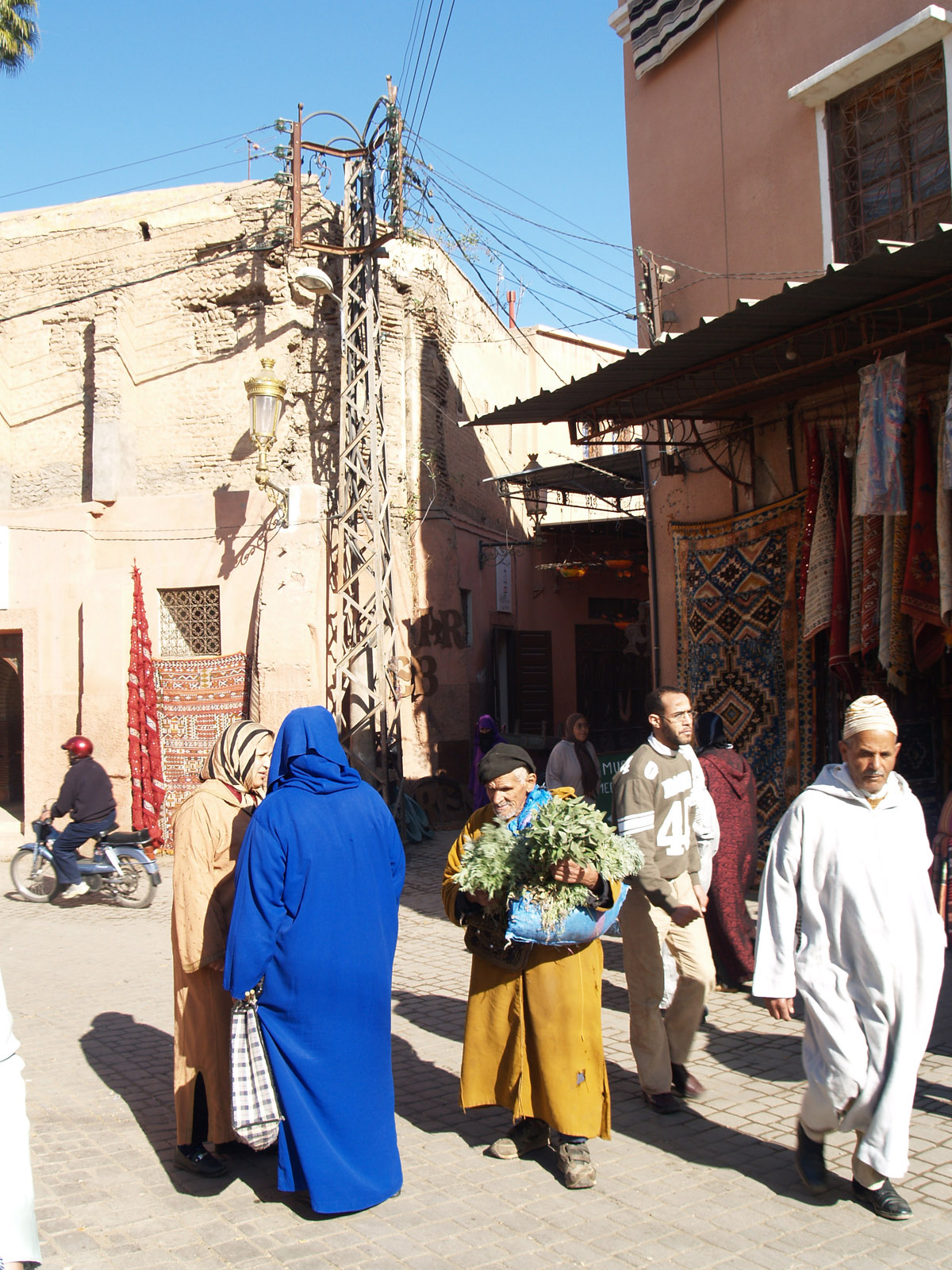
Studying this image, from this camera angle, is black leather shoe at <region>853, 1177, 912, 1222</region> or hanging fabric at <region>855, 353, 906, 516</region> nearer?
black leather shoe at <region>853, 1177, 912, 1222</region>

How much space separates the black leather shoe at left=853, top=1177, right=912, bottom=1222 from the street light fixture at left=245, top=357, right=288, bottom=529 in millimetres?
10654

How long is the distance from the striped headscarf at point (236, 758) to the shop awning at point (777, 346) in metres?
3.76

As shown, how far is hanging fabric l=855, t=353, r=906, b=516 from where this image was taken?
6578 millimetres

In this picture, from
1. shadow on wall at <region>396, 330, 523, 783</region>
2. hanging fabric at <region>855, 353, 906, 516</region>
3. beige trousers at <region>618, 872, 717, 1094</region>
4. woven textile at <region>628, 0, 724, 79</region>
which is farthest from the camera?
shadow on wall at <region>396, 330, 523, 783</region>

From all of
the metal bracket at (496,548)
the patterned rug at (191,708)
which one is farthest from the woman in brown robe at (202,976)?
the metal bracket at (496,548)

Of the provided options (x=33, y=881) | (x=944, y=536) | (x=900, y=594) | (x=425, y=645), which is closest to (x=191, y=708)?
(x=425, y=645)

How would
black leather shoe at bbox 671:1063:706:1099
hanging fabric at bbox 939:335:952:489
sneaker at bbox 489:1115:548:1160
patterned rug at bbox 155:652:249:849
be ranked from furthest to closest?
1. patterned rug at bbox 155:652:249:849
2. hanging fabric at bbox 939:335:952:489
3. black leather shoe at bbox 671:1063:706:1099
4. sneaker at bbox 489:1115:548:1160

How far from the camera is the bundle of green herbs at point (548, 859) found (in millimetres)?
3729

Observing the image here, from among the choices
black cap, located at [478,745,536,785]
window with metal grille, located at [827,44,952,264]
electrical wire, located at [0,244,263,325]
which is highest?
electrical wire, located at [0,244,263,325]

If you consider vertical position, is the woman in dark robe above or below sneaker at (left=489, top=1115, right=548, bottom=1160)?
above

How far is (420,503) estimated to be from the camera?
556 inches

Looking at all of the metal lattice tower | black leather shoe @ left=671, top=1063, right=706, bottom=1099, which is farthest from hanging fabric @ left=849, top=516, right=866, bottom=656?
the metal lattice tower

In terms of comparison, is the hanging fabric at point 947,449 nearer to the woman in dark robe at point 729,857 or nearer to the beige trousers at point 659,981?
the woman in dark robe at point 729,857

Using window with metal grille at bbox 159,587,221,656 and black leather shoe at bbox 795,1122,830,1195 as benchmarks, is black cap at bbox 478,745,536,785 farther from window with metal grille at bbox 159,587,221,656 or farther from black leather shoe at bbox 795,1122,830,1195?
window with metal grille at bbox 159,587,221,656
